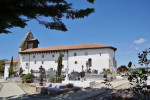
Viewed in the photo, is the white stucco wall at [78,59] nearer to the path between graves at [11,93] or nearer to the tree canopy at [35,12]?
the path between graves at [11,93]

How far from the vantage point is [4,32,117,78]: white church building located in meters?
31.3

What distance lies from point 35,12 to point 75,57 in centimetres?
3112

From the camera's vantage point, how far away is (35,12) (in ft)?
8.96

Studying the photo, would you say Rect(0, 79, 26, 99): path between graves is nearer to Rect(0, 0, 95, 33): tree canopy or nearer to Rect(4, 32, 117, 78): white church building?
Rect(0, 0, 95, 33): tree canopy

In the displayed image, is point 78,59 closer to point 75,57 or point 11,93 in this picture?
point 75,57

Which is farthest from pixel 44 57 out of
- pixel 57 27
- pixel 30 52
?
pixel 57 27

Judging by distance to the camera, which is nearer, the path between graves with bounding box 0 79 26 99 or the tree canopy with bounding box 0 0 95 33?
the tree canopy with bounding box 0 0 95 33

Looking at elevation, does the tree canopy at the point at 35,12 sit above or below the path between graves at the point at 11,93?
above

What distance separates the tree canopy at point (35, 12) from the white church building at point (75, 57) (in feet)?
83.5

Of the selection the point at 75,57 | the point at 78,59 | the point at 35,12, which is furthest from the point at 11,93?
the point at 75,57

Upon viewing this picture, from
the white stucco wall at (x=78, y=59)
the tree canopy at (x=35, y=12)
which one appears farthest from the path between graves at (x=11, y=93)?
the white stucco wall at (x=78, y=59)

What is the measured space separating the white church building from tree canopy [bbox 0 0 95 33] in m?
25.4

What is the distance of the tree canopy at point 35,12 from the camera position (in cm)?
243

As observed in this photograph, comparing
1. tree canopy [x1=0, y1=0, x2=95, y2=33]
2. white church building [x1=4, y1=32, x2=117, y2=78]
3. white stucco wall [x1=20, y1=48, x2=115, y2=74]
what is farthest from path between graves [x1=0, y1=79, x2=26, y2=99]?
white stucco wall [x1=20, y1=48, x2=115, y2=74]
